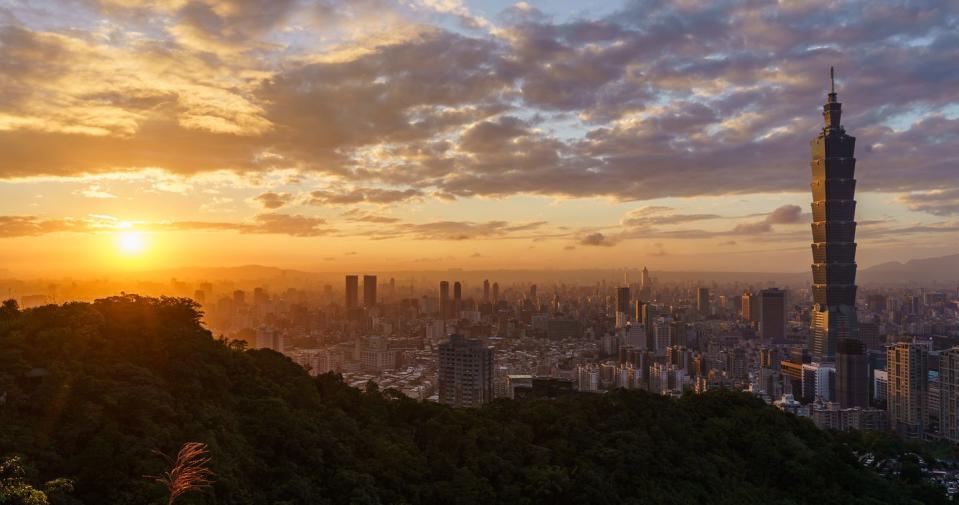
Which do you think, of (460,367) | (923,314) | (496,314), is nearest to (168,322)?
(460,367)

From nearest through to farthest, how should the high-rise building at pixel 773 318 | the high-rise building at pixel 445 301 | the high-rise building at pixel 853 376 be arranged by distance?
the high-rise building at pixel 853 376, the high-rise building at pixel 773 318, the high-rise building at pixel 445 301

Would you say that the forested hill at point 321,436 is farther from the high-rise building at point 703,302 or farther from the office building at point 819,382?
the high-rise building at point 703,302

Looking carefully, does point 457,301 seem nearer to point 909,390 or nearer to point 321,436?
point 909,390

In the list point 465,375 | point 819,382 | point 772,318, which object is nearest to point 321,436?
point 465,375

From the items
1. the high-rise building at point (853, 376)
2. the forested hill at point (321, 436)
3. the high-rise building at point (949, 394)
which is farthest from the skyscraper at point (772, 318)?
the forested hill at point (321, 436)

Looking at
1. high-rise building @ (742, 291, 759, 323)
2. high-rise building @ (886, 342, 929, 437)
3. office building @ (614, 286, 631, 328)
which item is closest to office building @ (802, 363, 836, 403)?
high-rise building @ (886, 342, 929, 437)

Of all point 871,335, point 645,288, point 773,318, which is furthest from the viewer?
point 645,288
